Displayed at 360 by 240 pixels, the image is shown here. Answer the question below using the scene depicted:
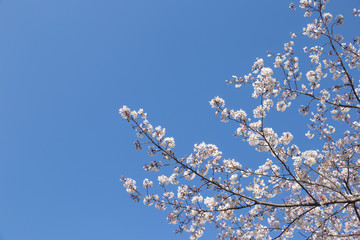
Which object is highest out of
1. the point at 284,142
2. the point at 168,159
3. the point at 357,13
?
the point at 357,13

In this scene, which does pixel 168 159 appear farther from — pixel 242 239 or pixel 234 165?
pixel 242 239

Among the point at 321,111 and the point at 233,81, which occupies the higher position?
the point at 233,81

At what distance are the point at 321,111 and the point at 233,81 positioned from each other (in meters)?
2.33

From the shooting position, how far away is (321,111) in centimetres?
597

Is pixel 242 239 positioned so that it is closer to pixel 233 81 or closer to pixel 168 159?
pixel 168 159

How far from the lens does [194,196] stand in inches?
211

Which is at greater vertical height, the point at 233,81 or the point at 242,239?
the point at 233,81

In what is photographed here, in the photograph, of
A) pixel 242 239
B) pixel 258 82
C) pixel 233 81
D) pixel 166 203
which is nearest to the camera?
Result: pixel 258 82

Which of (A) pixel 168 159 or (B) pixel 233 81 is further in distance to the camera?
(B) pixel 233 81

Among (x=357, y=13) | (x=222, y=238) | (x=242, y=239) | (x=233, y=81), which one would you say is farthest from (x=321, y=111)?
(x=222, y=238)

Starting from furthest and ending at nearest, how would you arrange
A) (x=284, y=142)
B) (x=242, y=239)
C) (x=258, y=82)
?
(x=242, y=239), (x=284, y=142), (x=258, y=82)

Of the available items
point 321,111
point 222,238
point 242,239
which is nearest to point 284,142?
point 321,111

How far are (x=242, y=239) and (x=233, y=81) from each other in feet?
13.4

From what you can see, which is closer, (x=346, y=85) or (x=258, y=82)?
(x=258, y=82)
